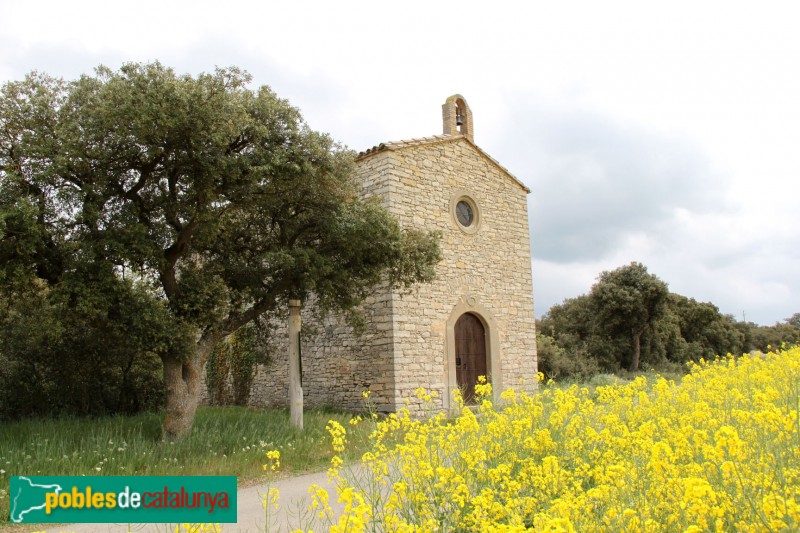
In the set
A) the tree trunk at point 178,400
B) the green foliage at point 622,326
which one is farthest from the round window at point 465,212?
the green foliage at point 622,326

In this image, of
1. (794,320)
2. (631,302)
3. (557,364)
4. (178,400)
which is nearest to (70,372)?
(178,400)

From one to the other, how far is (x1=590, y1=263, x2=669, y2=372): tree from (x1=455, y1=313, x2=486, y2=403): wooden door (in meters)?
11.6

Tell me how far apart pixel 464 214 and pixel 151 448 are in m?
8.74

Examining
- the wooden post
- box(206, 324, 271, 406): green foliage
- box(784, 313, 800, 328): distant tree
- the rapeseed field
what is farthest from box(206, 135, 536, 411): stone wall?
box(784, 313, 800, 328): distant tree

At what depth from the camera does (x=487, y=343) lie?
13.6 metres

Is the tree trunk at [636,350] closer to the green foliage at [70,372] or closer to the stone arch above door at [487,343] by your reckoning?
the stone arch above door at [487,343]

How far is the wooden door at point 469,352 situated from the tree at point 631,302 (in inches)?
456

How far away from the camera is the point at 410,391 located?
38.3 ft

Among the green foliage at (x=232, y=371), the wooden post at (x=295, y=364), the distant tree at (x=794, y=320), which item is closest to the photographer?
the wooden post at (x=295, y=364)

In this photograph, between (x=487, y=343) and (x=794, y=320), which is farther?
(x=794, y=320)

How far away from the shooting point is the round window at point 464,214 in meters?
13.8

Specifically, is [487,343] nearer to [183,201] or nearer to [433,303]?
[433,303]

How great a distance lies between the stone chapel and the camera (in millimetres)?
11898

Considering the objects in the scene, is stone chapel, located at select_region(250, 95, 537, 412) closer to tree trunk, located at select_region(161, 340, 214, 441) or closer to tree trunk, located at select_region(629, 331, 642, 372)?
tree trunk, located at select_region(161, 340, 214, 441)
